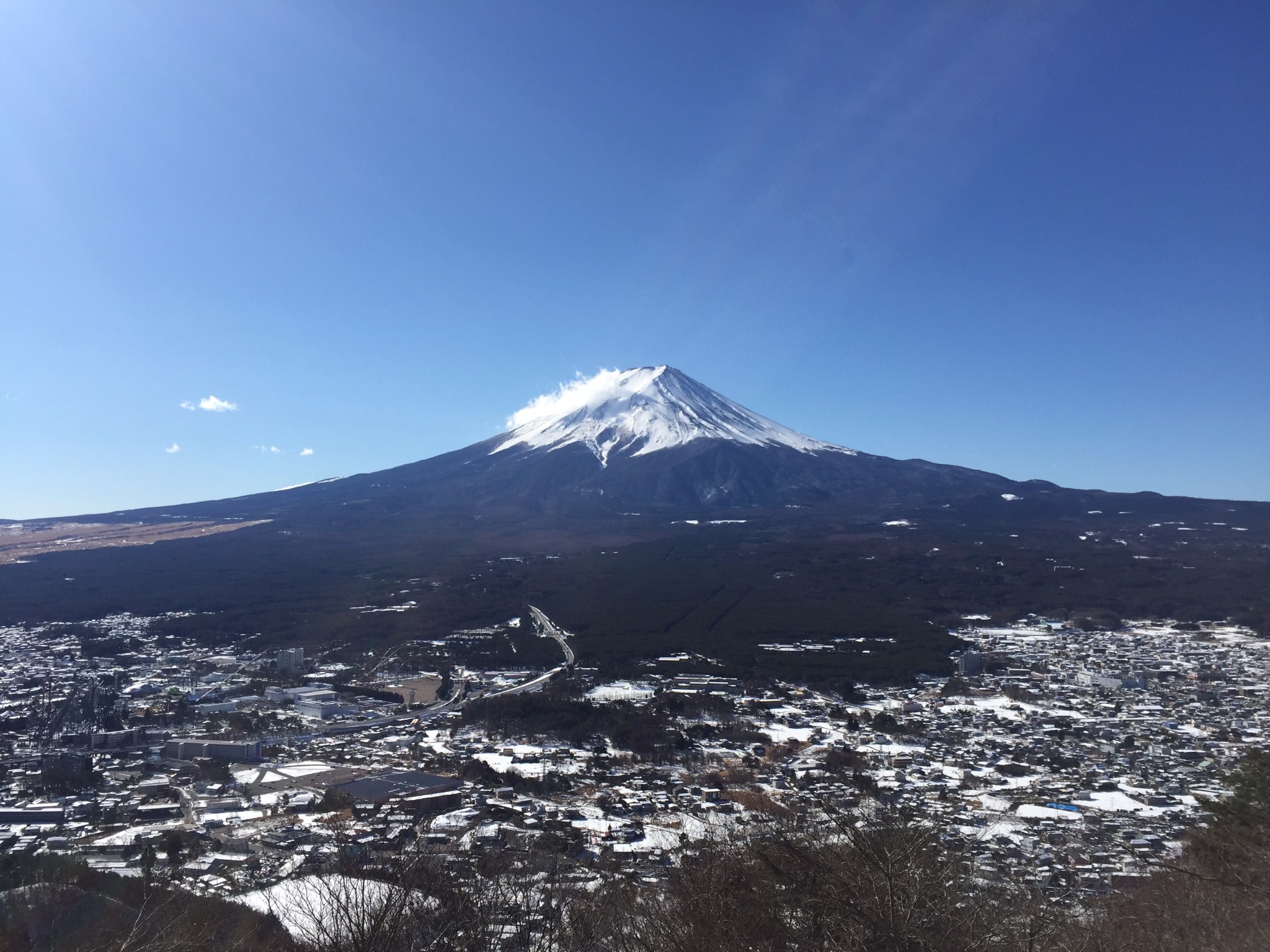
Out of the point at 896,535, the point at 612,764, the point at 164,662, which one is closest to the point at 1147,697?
the point at 612,764

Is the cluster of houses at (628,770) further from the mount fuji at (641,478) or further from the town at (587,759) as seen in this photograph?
the mount fuji at (641,478)

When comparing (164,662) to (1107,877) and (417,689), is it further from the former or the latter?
(1107,877)

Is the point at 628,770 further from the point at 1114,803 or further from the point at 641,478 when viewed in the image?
the point at 641,478

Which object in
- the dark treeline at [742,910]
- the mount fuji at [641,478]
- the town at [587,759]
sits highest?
the mount fuji at [641,478]

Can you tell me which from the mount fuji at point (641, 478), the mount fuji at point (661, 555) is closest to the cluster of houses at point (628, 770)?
the mount fuji at point (661, 555)

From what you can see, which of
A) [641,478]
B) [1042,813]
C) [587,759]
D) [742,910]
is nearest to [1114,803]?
[1042,813]

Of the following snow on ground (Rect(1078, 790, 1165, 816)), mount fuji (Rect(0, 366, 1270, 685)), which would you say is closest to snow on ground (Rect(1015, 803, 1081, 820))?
snow on ground (Rect(1078, 790, 1165, 816))
